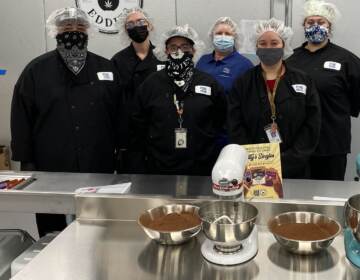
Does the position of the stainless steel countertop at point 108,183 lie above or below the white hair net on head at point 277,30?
below

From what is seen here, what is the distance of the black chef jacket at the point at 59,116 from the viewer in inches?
89.5

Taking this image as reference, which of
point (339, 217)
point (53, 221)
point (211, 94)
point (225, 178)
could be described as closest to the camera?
point (225, 178)

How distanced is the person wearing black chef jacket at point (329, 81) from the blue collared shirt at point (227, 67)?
1.07 ft

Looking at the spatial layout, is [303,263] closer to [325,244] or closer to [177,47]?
[325,244]

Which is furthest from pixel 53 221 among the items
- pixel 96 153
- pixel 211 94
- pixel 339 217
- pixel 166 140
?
pixel 339 217

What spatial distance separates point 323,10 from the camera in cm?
287

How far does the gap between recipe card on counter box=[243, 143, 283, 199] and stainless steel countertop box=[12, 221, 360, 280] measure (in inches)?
7.5

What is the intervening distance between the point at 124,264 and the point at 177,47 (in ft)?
5.72

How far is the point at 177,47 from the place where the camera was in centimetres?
258

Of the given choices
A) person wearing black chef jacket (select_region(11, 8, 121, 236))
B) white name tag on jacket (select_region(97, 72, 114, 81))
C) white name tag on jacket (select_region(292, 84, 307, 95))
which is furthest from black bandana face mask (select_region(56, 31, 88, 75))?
white name tag on jacket (select_region(292, 84, 307, 95))

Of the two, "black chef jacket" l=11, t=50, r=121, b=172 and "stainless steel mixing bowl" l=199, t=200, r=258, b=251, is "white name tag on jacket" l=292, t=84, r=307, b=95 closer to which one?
"black chef jacket" l=11, t=50, r=121, b=172

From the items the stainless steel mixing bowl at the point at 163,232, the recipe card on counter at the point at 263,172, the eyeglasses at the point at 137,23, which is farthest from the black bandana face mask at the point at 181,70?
the stainless steel mixing bowl at the point at 163,232

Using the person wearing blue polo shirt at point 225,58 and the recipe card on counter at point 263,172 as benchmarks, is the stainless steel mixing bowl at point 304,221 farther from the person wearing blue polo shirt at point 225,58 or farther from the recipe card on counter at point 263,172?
the person wearing blue polo shirt at point 225,58

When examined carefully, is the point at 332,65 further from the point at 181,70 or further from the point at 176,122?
the point at 176,122
